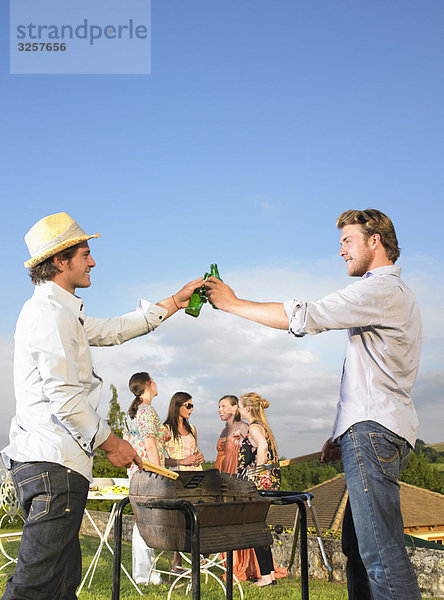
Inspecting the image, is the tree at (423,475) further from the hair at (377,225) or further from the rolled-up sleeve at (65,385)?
the rolled-up sleeve at (65,385)

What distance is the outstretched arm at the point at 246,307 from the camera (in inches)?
107

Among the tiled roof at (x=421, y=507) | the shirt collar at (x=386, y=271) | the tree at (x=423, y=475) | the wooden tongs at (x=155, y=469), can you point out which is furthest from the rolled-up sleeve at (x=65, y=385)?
the tree at (x=423, y=475)

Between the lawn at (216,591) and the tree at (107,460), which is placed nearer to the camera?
the lawn at (216,591)

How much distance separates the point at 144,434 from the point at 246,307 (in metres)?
3.06

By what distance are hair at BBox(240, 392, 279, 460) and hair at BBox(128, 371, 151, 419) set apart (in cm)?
103

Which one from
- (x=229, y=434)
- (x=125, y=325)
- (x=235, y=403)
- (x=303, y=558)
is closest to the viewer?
(x=303, y=558)

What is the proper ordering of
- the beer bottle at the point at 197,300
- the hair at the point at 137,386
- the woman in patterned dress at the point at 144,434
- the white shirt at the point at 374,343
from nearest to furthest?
1. the white shirt at the point at 374,343
2. the beer bottle at the point at 197,300
3. the woman in patterned dress at the point at 144,434
4. the hair at the point at 137,386

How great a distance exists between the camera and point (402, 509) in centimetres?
730

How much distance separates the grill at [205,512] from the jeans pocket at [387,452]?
2.41 ft

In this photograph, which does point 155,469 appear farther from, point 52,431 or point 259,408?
point 259,408

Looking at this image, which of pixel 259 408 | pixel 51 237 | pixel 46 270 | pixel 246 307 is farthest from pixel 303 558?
pixel 259 408

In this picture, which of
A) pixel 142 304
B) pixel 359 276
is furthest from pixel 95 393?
pixel 359 276

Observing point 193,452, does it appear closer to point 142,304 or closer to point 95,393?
point 142,304

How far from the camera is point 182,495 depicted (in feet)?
9.71
